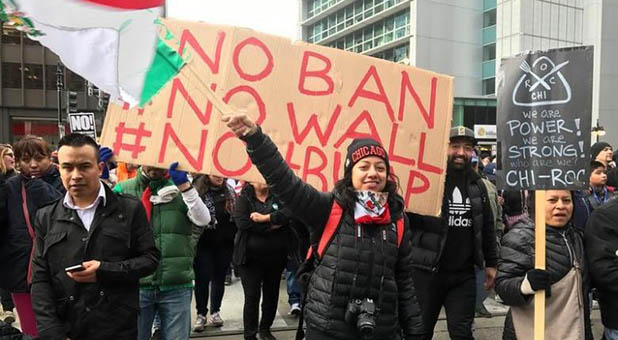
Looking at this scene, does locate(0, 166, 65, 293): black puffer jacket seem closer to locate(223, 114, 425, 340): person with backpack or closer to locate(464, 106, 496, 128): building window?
locate(223, 114, 425, 340): person with backpack

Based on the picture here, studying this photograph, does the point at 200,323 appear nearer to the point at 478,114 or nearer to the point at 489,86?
the point at 478,114

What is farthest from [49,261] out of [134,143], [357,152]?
[357,152]

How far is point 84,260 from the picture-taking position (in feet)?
8.46

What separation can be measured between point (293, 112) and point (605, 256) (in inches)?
83.8

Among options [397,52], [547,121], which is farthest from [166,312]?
[397,52]

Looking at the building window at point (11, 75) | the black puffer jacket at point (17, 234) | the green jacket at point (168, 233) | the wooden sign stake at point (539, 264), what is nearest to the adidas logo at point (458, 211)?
the wooden sign stake at point (539, 264)

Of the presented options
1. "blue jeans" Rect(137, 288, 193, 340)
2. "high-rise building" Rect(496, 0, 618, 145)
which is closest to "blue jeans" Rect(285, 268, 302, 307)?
"blue jeans" Rect(137, 288, 193, 340)

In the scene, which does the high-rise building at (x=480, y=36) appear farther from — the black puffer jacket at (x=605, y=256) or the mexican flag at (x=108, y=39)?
the mexican flag at (x=108, y=39)

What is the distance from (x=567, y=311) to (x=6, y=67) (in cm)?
3585

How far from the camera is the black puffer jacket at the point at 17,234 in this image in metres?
3.68

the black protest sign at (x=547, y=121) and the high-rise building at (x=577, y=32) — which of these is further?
the high-rise building at (x=577, y=32)

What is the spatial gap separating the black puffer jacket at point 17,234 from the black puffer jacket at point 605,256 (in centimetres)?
365

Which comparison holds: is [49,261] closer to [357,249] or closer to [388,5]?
[357,249]

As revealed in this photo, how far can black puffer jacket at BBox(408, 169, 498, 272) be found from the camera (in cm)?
383
